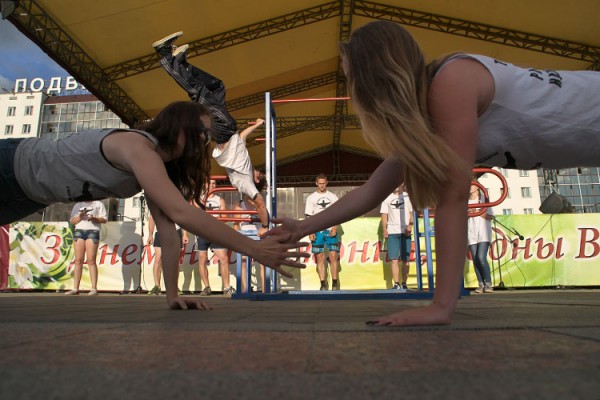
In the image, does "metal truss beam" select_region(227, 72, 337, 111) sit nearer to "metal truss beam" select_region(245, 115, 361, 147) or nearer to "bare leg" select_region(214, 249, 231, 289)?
"metal truss beam" select_region(245, 115, 361, 147)

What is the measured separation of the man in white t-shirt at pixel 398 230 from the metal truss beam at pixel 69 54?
5.60 meters

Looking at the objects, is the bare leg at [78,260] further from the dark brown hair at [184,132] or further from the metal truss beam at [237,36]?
the dark brown hair at [184,132]

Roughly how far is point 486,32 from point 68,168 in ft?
27.1

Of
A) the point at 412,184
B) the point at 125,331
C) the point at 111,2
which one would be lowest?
the point at 125,331

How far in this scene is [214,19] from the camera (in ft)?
24.7

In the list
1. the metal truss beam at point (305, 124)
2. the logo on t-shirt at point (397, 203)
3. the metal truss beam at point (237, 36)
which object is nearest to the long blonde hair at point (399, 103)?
the logo on t-shirt at point (397, 203)

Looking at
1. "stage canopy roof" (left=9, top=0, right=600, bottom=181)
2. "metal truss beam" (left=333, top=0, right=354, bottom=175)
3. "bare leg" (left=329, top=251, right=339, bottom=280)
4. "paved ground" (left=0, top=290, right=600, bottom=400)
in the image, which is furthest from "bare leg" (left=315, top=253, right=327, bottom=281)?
"paved ground" (left=0, top=290, right=600, bottom=400)

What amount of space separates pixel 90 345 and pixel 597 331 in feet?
3.12

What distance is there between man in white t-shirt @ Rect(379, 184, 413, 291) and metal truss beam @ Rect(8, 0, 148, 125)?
18.4 ft

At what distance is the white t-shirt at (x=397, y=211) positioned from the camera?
587 centimetres

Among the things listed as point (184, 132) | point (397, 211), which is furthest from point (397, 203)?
point (184, 132)

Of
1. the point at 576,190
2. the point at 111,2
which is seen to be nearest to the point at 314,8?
the point at 111,2

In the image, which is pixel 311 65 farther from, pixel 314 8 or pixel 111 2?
pixel 111 2

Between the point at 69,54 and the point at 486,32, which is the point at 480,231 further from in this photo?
the point at 69,54
